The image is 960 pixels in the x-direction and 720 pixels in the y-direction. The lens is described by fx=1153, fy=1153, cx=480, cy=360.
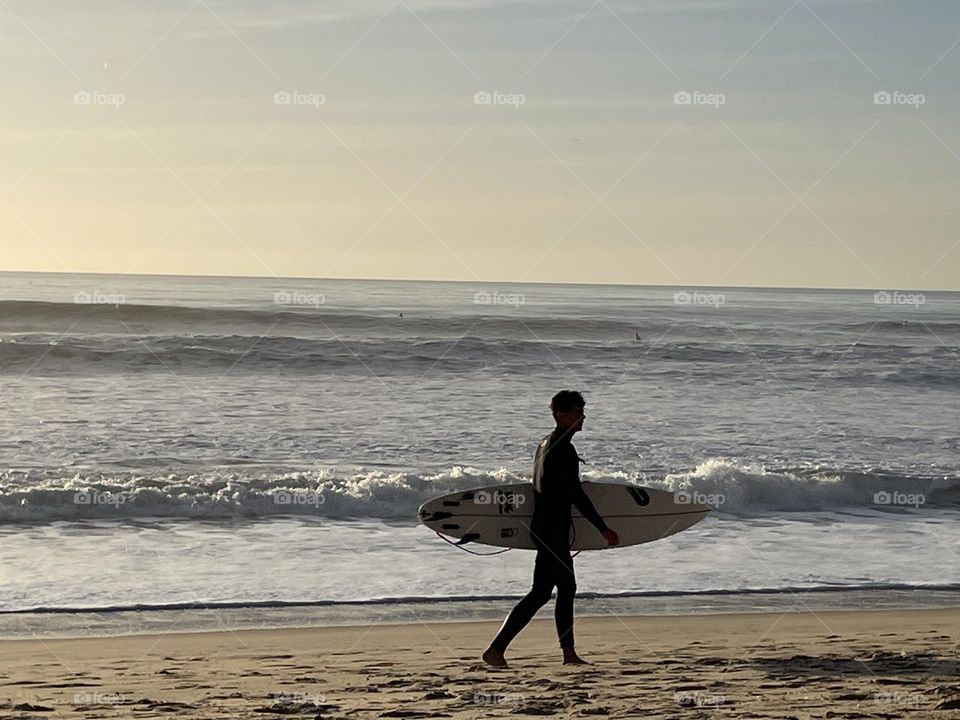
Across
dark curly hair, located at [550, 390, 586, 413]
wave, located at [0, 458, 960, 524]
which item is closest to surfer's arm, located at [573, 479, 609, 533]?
dark curly hair, located at [550, 390, 586, 413]

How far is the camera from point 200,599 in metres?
8.81

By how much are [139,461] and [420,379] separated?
1095 cm

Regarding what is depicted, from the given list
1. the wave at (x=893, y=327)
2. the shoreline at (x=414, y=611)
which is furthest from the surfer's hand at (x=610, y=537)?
the wave at (x=893, y=327)

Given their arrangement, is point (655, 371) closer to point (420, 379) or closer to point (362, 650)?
point (420, 379)

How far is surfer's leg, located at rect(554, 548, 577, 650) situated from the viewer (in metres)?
6.46

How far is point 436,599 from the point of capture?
8.99 m

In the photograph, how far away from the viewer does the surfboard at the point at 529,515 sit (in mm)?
7980

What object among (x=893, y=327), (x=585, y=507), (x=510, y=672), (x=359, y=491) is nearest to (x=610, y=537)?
(x=585, y=507)

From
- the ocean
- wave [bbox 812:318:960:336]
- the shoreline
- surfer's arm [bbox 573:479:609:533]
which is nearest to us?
surfer's arm [bbox 573:479:609:533]

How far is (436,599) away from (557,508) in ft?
9.48

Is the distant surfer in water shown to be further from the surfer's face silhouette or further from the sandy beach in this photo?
the sandy beach

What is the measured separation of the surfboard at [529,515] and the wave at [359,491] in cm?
453

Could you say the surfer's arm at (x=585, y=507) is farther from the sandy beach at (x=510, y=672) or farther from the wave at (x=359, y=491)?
the wave at (x=359, y=491)

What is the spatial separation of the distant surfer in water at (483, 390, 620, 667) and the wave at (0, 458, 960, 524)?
635cm
